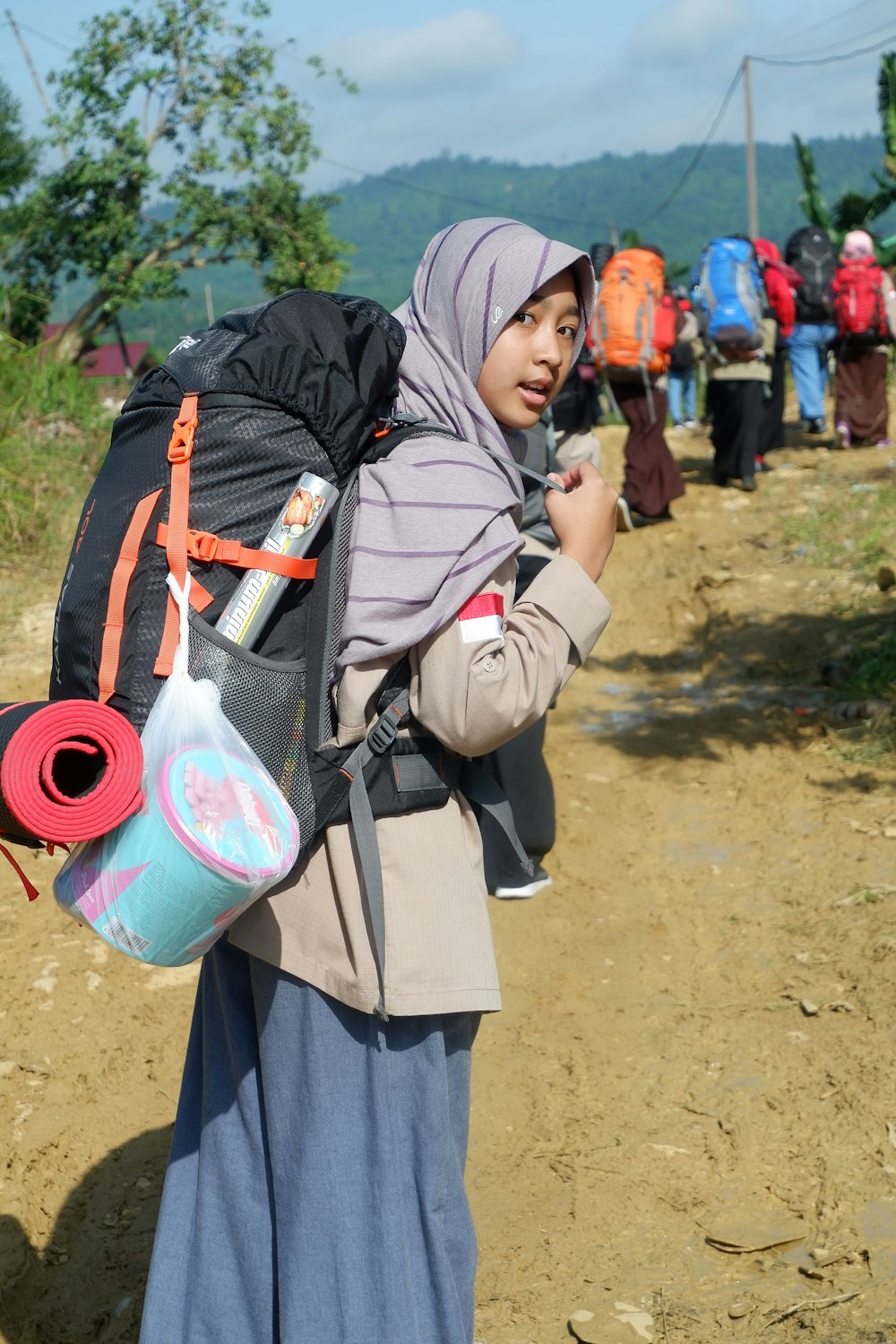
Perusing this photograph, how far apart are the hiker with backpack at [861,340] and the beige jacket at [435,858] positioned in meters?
9.37

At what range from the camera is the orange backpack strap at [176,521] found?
5.40 feet

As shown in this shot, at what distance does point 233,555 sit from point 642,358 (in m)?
7.57

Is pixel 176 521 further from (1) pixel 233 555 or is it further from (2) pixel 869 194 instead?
(2) pixel 869 194

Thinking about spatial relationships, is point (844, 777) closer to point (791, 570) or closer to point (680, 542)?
point (791, 570)

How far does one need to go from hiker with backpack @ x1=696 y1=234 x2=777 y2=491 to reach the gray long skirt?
8.11 m

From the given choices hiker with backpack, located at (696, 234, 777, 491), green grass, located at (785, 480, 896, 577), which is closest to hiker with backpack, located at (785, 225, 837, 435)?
hiker with backpack, located at (696, 234, 777, 491)

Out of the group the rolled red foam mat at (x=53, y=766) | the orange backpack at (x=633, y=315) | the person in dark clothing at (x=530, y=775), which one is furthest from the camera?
the orange backpack at (x=633, y=315)

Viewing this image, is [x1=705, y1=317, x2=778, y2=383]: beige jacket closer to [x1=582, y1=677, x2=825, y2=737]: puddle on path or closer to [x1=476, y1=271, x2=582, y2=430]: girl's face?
[x1=582, y1=677, x2=825, y2=737]: puddle on path

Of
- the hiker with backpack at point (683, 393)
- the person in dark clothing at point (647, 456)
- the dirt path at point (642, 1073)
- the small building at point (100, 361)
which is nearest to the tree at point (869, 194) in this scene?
the hiker with backpack at point (683, 393)

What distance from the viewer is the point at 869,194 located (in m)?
20.5

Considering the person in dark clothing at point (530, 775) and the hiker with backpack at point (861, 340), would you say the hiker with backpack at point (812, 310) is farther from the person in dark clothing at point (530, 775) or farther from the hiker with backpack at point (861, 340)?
the person in dark clothing at point (530, 775)

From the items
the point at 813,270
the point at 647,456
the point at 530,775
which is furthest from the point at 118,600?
the point at 813,270

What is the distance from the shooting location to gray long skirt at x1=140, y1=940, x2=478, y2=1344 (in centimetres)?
189

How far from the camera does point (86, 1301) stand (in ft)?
9.10
